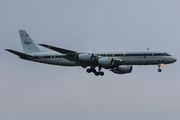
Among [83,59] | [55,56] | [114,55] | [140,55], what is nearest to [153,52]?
[140,55]

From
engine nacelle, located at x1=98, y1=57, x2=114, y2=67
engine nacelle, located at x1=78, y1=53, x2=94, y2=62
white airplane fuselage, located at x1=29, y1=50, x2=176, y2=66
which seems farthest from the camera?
white airplane fuselage, located at x1=29, y1=50, x2=176, y2=66

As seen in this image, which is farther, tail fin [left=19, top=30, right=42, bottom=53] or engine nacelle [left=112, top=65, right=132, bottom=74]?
tail fin [left=19, top=30, right=42, bottom=53]

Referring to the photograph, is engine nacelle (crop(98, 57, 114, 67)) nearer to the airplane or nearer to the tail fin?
the airplane

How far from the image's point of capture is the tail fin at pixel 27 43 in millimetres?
72719

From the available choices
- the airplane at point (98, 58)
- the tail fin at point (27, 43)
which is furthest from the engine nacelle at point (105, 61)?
the tail fin at point (27, 43)

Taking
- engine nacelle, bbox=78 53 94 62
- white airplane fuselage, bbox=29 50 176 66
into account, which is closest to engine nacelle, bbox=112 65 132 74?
white airplane fuselage, bbox=29 50 176 66

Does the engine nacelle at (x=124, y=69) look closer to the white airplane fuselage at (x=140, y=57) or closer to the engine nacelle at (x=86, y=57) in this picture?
the white airplane fuselage at (x=140, y=57)

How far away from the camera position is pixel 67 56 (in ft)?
212

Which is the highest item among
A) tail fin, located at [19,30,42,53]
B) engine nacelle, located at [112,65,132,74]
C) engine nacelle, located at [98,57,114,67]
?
tail fin, located at [19,30,42,53]

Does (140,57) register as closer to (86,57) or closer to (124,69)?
(124,69)

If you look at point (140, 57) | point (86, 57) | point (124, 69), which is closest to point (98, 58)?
point (86, 57)

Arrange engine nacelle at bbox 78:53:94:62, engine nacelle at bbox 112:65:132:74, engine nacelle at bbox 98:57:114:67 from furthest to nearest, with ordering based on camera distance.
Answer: engine nacelle at bbox 112:65:132:74, engine nacelle at bbox 98:57:114:67, engine nacelle at bbox 78:53:94:62

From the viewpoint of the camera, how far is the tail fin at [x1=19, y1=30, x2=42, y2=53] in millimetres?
72719

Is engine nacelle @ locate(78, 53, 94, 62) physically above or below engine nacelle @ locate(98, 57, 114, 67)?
above
